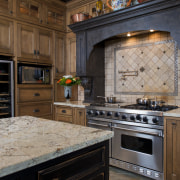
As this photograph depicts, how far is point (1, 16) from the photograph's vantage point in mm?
3057

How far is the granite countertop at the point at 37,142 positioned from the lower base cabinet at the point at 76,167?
54 millimetres

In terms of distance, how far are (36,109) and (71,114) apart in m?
0.69

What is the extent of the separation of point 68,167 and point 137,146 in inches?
68.4

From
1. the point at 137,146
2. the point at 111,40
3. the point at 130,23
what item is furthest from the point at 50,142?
the point at 111,40

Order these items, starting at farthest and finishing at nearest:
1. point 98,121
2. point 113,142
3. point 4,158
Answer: point 98,121 → point 113,142 → point 4,158

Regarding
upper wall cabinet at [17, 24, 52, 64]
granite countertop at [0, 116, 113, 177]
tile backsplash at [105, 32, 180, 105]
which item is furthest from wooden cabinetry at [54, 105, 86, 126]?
granite countertop at [0, 116, 113, 177]


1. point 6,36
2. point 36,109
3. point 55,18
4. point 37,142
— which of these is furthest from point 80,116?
point 37,142

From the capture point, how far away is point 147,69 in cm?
311

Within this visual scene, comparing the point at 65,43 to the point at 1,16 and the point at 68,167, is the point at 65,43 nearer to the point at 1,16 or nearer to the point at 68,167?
the point at 1,16

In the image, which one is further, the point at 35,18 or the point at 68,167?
the point at 35,18

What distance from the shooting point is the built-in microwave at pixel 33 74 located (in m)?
3.32

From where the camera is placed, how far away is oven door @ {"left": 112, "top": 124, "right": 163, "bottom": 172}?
7.61ft

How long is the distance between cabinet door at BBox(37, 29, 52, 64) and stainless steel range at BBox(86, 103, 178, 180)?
4.86ft

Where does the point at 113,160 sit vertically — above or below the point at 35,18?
below
